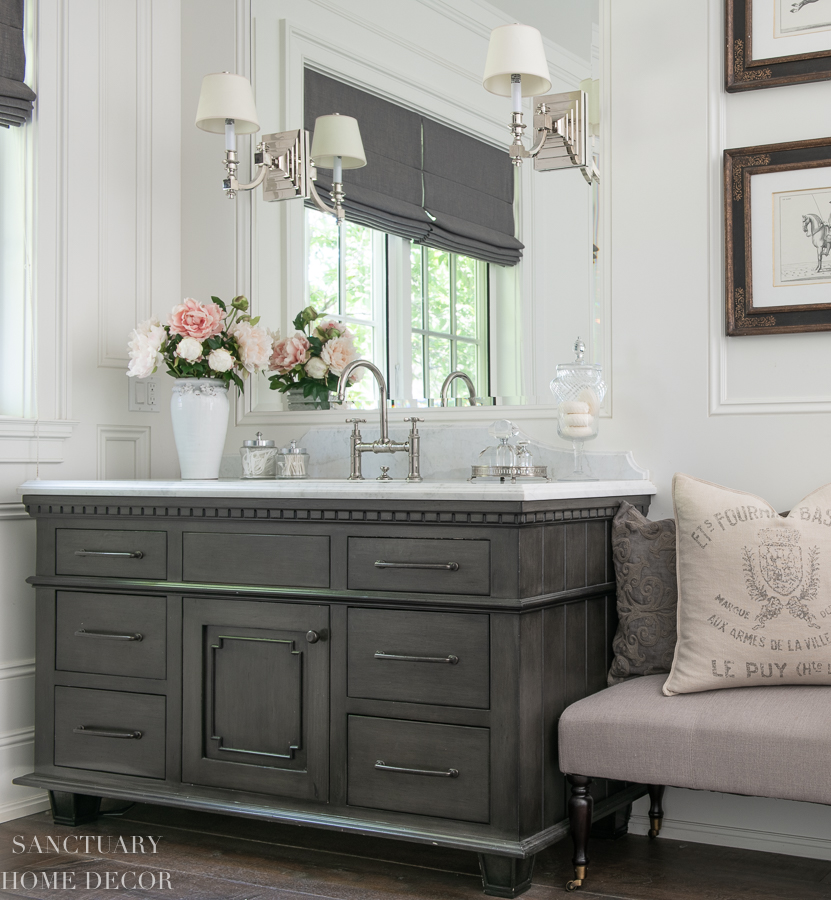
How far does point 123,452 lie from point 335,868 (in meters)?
1.36

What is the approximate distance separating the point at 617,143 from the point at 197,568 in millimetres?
1431

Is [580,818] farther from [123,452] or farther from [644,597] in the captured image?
[123,452]

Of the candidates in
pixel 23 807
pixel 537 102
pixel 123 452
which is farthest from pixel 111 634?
pixel 537 102

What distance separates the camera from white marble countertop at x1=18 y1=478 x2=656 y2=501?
2.05 meters

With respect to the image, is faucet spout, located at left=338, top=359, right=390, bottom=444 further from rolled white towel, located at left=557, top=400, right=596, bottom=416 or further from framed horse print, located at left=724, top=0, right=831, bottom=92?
framed horse print, located at left=724, top=0, right=831, bottom=92

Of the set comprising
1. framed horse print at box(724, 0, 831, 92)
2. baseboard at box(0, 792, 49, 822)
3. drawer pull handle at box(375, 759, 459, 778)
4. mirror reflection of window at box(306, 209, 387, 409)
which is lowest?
baseboard at box(0, 792, 49, 822)

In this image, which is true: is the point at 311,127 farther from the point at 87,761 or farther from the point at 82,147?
the point at 87,761

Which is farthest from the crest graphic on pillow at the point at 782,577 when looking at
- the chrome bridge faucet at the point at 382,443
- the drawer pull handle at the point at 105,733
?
the drawer pull handle at the point at 105,733

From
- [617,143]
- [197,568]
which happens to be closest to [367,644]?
[197,568]

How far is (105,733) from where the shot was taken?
97.8 inches

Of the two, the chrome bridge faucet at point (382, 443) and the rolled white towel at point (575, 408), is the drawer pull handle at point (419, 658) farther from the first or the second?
the rolled white towel at point (575, 408)

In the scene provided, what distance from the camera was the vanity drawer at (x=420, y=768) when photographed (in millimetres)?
2061

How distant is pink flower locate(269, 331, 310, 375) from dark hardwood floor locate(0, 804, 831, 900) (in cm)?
118

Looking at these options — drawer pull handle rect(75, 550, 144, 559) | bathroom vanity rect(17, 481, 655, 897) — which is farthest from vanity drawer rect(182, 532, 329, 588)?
drawer pull handle rect(75, 550, 144, 559)
